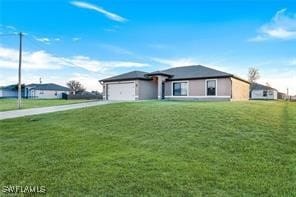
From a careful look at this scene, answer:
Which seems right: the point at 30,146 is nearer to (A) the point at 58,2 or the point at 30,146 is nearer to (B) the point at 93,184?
(B) the point at 93,184

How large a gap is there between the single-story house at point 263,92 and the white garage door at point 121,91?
33307mm

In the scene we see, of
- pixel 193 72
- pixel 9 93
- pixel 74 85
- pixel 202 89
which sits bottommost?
pixel 202 89

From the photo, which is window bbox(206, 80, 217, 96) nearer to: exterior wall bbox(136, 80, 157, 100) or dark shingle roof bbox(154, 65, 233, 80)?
dark shingle roof bbox(154, 65, 233, 80)

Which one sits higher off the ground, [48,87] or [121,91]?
[48,87]

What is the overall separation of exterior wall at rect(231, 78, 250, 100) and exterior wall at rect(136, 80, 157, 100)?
27.2 ft

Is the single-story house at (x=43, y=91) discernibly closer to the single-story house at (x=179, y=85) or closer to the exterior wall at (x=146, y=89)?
the single-story house at (x=179, y=85)

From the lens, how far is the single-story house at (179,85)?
24.8 metres


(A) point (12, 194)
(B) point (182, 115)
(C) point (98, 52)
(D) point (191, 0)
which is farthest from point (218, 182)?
(C) point (98, 52)

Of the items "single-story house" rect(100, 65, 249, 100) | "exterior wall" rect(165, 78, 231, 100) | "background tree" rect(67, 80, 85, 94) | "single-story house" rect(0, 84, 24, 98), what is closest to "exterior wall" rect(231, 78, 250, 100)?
"single-story house" rect(100, 65, 249, 100)

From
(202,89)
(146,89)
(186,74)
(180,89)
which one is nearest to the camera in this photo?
(202,89)

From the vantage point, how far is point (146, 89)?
95.8 ft

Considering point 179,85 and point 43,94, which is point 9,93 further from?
point 179,85

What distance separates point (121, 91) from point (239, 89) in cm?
1225

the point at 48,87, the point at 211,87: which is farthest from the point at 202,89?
the point at 48,87
